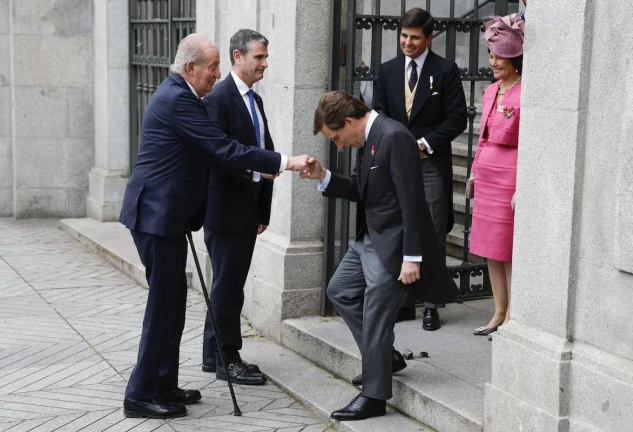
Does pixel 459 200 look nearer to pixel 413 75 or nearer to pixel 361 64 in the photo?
pixel 361 64

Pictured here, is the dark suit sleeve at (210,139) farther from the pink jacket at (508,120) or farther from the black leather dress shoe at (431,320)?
the black leather dress shoe at (431,320)

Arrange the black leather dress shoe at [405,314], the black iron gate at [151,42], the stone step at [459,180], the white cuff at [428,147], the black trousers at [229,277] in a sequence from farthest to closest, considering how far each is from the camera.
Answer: the black iron gate at [151,42] → the stone step at [459,180] → the black leather dress shoe at [405,314] → the white cuff at [428,147] → the black trousers at [229,277]

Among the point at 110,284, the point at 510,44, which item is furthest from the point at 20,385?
the point at 510,44

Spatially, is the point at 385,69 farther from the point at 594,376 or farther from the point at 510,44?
the point at 594,376

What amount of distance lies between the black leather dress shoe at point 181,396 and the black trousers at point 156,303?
127 mm

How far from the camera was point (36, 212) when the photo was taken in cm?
1217

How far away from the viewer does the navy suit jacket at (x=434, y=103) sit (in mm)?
6734

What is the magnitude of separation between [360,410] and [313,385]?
2.50 feet

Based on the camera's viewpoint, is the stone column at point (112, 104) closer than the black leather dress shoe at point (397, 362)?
No

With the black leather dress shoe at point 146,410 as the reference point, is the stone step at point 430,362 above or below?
above

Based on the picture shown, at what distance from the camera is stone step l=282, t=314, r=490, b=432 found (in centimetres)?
546

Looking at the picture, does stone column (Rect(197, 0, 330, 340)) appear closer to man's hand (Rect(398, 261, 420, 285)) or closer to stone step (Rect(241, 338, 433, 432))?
stone step (Rect(241, 338, 433, 432))

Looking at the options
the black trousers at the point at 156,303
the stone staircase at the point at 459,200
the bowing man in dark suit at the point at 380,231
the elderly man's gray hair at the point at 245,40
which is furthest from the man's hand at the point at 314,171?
the stone staircase at the point at 459,200

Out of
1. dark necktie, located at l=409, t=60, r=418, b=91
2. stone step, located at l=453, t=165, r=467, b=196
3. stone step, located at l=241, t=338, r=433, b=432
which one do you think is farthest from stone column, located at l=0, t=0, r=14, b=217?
dark necktie, located at l=409, t=60, r=418, b=91
